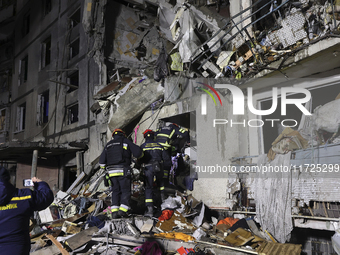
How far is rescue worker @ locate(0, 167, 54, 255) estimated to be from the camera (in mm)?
3473

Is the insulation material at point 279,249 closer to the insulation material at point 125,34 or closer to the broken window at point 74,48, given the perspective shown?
the insulation material at point 125,34

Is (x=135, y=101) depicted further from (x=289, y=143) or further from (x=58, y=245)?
(x=289, y=143)

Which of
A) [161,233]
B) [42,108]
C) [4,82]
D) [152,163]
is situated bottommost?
[161,233]

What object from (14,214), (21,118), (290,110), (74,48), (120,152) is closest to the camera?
(14,214)

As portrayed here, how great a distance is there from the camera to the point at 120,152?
680 centimetres

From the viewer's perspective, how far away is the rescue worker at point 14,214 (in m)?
3.47

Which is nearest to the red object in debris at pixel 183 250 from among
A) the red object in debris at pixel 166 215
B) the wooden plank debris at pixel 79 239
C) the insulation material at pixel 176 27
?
the red object in debris at pixel 166 215

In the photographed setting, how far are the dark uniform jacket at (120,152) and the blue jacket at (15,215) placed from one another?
9.98ft

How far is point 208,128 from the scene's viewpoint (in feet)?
24.7

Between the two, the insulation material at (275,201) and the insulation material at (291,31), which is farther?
the insulation material at (291,31)

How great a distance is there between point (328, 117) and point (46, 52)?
57.8 ft

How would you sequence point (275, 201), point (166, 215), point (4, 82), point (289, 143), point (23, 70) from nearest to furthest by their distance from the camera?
point (275, 201)
point (289, 143)
point (166, 215)
point (23, 70)
point (4, 82)

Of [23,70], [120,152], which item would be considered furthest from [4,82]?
[120,152]

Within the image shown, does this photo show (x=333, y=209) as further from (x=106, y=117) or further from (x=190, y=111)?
(x=106, y=117)
